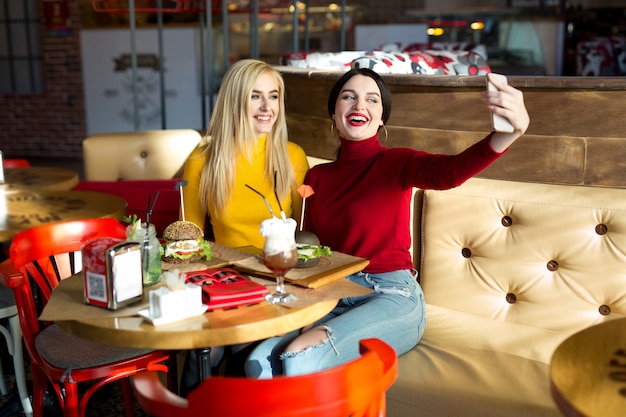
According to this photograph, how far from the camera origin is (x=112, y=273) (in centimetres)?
157

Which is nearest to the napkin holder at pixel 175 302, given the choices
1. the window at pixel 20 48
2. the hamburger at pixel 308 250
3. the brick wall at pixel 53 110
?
the hamburger at pixel 308 250

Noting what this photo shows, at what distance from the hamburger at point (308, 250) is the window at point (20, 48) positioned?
24.2ft

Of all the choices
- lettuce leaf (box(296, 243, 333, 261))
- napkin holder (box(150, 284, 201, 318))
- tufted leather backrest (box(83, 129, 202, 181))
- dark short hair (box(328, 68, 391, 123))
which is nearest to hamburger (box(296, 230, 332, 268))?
lettuce leaf (box(296, 243, 333, 261))

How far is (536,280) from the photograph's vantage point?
89.7 inches

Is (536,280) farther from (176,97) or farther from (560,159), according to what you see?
(176,97)

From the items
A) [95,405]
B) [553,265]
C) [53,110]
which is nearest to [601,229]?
[553,265]

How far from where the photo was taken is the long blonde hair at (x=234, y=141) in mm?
2408

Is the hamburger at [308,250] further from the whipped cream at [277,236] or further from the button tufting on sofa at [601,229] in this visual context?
the button tufting on sofa at [601,229]

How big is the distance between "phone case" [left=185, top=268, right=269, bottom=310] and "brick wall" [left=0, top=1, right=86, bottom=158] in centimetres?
702

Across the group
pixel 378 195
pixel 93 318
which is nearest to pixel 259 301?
pixel 93 318

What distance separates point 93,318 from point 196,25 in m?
6.79

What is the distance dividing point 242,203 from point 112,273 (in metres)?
0.90

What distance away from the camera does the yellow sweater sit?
7.94ft

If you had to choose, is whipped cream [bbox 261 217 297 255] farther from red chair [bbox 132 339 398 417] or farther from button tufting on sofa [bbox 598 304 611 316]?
button tufting on sofa [bbox 598 304 611 316]
